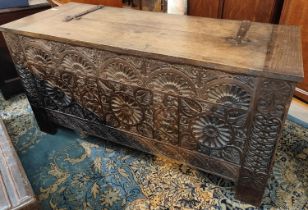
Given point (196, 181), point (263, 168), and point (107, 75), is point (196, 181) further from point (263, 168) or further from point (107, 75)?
point (107, 75)

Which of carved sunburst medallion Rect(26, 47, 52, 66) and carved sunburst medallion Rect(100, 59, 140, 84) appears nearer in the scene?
carved sunburst medallion Rect(100, 59, 140, 84)

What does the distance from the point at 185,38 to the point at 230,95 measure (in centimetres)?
36

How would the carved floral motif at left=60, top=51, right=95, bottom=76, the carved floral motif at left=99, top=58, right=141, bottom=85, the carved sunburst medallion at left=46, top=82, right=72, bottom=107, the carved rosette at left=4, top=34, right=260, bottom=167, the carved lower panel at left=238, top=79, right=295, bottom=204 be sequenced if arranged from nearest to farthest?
the carved lower panel at left=238, top=79, right=295, bottom=204
the carved rosette at left=4, top=34, right=260, bottom=167
the carved floral motif at left=99, top=58, right=141, bottom=85
the carved floral motif at left=60, top=51, right=95, bottom=76
the carved sunburst medallion at left=46, top=82, right=72, bottom=107

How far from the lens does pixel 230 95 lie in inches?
42.1

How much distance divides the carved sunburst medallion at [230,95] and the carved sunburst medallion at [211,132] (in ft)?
0.34

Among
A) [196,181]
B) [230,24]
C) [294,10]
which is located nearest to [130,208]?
[196,181]

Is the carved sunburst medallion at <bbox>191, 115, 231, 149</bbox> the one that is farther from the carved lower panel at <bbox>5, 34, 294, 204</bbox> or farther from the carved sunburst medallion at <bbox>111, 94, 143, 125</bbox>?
the carved sunburst medallion at <bbox>111, 94, 143, 125</bbox>

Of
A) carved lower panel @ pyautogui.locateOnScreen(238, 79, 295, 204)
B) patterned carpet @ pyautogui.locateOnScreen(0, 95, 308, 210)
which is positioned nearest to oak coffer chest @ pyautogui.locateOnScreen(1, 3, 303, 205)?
carved lower panel @ pyautogui.locateOnScreen(238, 79, 295, 204)

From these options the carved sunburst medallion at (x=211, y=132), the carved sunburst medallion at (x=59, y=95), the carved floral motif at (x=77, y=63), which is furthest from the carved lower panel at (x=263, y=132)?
the carved sunburst medallion at (x=59, y=95)

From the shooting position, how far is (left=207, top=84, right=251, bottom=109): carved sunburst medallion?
104cm

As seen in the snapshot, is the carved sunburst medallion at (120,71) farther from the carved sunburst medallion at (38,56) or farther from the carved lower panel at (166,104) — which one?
the carved sunburst medallion at (38,56)

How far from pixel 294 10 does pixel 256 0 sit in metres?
0.28

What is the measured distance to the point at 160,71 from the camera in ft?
3.80

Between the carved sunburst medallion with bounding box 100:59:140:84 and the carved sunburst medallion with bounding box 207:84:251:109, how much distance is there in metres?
0.36
